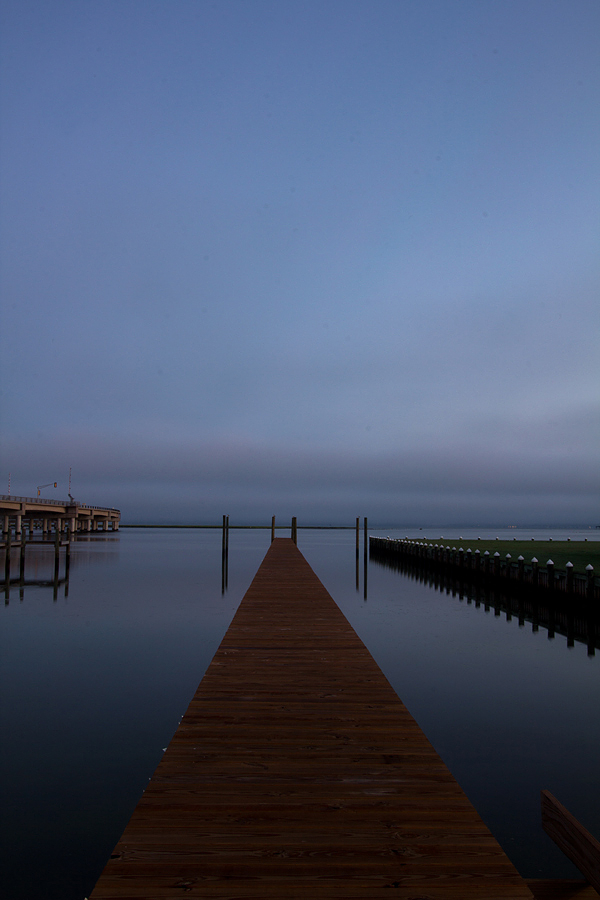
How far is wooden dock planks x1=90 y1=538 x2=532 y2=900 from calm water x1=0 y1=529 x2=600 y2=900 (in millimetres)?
2301

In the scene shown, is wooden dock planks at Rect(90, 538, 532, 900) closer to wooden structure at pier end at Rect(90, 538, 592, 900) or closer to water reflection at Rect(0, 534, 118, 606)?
wooden structure at pier end at Rect(90, 538, 592, 900)

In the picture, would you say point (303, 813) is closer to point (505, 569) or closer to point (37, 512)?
point (505, 569)

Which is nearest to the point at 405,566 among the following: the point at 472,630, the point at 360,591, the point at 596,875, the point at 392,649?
the point at 360,591

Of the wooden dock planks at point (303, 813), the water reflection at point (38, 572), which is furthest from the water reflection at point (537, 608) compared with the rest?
the water reflection at point (38, 572)

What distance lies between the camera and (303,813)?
348 cm

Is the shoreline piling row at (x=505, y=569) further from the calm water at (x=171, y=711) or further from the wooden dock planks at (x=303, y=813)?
the wooden dock planks at (x=303, y=813)

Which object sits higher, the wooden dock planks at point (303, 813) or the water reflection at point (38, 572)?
the wooden dock planks at point (303, 813)

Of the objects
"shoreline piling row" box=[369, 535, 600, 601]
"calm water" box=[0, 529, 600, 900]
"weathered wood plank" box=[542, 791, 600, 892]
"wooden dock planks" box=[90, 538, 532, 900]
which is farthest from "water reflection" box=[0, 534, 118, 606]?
"weathered wood plank" box=[542, 791, 600, 892]

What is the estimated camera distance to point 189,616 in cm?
2023

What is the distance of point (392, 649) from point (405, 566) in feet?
91.2

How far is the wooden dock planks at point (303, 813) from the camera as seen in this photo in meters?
2.82

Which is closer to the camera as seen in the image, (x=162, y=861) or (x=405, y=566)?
(x=162, y=861)

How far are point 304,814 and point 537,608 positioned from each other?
1958 cm

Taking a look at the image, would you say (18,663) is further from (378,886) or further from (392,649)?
(378,886)
